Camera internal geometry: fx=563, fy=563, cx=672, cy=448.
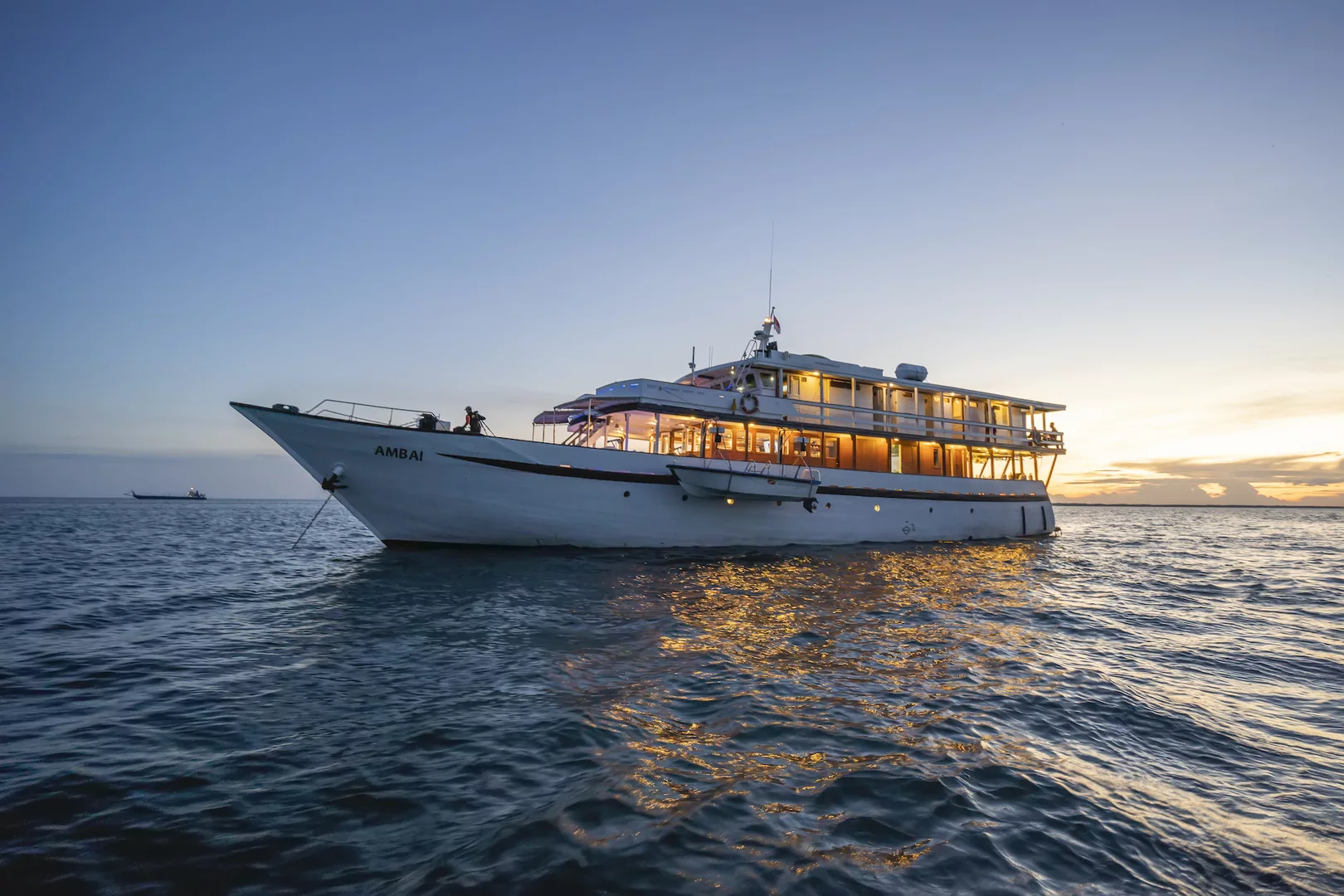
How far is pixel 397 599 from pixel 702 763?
8791 mm

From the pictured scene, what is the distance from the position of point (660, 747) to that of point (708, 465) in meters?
13.7

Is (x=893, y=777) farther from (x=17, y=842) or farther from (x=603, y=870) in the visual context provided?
(x=17, y=842)

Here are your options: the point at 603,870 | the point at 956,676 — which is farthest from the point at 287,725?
the point at 956,676

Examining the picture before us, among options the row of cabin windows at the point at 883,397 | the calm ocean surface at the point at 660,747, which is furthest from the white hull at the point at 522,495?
the calm ocean surface at the point at 660,747

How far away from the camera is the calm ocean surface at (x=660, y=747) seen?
3.36m

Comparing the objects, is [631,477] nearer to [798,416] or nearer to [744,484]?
[744,484]

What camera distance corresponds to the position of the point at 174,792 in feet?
13.3

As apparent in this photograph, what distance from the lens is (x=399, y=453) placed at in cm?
1599

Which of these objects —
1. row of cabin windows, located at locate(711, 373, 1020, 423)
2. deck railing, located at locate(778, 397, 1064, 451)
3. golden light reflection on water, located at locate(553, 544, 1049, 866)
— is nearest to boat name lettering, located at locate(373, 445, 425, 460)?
golden light reflection on water, located at locate(553, 544, 1049, 866)

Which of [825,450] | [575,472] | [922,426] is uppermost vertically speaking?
[922,426]

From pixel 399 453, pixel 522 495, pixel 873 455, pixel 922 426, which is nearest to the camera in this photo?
pixel 399 453

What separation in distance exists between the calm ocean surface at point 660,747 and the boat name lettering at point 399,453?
5.21 meters

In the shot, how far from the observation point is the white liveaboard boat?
16203 mm

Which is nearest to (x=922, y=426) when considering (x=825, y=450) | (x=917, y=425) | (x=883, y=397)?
(x=917, y=425)
